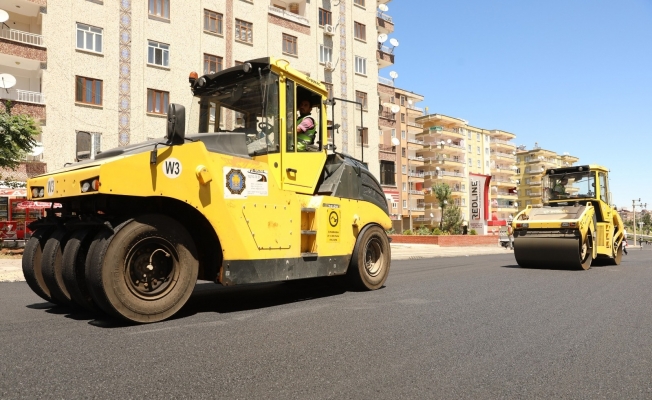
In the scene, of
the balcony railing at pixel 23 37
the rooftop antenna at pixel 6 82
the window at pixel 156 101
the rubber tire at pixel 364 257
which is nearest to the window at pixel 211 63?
the window at pixel 156 101

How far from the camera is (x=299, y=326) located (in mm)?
4836

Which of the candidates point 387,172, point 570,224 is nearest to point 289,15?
point 387,172

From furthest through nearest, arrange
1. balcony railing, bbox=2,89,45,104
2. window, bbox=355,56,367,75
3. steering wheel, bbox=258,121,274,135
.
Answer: window, bbox=355,56,367,75 < balcony railing, bbox=2,89,45,104 < steering wheel, bbox=258,121,274,135

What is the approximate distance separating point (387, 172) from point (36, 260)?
3888 cm

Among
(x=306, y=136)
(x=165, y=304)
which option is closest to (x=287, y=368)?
(x=165, y=304)

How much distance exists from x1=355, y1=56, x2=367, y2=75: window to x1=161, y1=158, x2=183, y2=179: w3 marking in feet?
110

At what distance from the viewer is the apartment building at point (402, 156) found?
42.9 metres

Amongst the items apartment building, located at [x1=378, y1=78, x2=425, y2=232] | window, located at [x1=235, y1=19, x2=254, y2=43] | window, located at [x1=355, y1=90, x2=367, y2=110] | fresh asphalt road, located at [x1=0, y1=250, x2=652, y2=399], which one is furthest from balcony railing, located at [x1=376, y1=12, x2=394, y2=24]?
fresh asphalt road, located at [x1=0, y1=250, x2=652, y2=399]

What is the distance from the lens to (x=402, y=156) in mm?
63812

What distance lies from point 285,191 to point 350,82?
3173cm

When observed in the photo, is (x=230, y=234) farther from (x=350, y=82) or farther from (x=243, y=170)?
(x=350, y=82)

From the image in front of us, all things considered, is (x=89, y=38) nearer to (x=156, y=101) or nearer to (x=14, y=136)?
(x=156, y=101)

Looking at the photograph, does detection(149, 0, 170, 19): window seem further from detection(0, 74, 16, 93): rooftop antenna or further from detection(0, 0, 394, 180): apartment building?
detection(0, 74, 16, 93): rooftop antenna

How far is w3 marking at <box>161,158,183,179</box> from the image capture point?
4.80 metres
